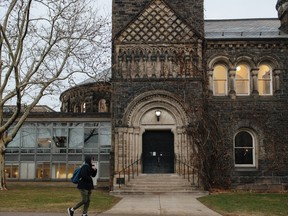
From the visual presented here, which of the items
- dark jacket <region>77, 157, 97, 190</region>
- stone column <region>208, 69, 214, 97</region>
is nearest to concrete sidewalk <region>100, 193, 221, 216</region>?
dark jacket <region>77, 157, 97, 190</region>

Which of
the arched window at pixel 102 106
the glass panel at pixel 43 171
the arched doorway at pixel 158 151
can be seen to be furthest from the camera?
the arched window at pixel 102 106

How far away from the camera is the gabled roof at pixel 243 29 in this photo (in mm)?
23573

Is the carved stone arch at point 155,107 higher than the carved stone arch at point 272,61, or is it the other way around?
the carved stone arch at point 272,61

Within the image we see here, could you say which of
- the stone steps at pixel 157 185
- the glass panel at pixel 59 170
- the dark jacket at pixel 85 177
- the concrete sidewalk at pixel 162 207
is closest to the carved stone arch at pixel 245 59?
the stone steps at pixel 157 185

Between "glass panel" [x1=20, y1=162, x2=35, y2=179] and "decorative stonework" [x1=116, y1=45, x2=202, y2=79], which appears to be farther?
"glass panel" [x1=20, y1=162, x2=35, y2=179]

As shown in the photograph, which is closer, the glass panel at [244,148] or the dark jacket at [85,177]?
the dark jacket at [85,177]

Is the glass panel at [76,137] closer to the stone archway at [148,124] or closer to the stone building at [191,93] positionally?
the stone building at [191,93]

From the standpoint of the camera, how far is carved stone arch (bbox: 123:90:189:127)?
847 inches

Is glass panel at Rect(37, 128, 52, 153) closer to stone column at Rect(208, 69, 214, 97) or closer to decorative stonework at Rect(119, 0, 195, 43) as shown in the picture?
decorative stonework at Rect(119, 0, 195, 43)

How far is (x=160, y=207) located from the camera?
14.3 meters

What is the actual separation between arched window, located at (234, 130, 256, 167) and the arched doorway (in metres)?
3.42

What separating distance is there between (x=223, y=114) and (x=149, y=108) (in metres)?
3.88

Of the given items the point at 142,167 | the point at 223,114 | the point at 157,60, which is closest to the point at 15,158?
the point at 142,167

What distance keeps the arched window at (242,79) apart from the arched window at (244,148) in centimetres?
225
